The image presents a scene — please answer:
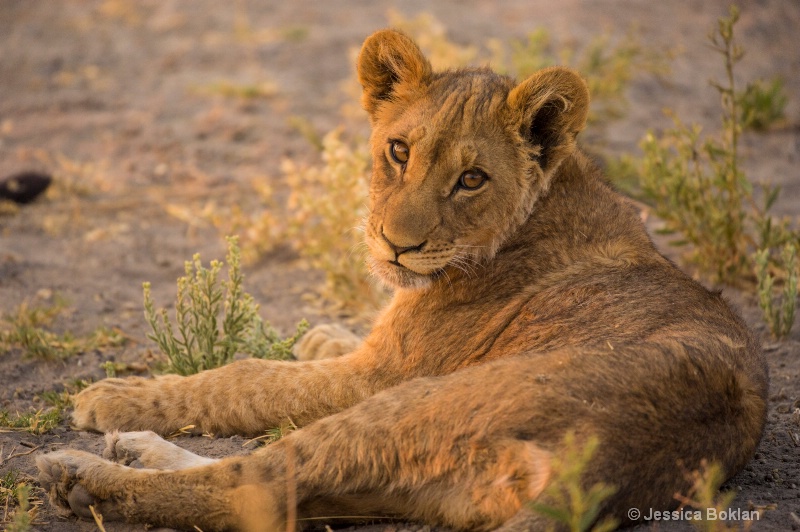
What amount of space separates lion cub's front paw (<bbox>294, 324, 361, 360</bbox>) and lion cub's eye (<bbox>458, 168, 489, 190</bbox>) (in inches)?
50.9

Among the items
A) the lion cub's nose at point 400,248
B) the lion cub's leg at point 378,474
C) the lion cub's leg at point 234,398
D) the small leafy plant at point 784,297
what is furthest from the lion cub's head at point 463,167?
the small leafy plant at point 784,297

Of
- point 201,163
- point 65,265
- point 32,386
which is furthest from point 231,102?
point 32,386

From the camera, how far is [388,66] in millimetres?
4570

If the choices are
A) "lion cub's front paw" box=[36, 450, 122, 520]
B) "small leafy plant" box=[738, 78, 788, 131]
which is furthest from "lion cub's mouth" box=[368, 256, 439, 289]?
"small leafy plant" box=[738, 78, 788, 131]

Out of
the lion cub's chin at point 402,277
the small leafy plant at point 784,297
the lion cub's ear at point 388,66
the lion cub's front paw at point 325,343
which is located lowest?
the small leafy plant at point 784,297

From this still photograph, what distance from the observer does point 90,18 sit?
14039 millimetres

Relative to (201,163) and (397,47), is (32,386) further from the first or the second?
(201,163)

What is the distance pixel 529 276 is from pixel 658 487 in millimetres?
1319

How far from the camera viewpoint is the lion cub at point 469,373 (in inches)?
123

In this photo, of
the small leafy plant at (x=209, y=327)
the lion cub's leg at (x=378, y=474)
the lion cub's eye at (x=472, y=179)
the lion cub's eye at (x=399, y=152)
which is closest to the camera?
the lion cub's leg at (x=378, y=474)

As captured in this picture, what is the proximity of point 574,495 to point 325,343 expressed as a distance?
8.72 feet

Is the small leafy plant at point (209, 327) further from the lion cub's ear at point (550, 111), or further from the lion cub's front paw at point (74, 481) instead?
the lion cub's ear at point (550, 111)

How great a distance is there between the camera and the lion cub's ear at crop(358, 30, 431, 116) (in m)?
4.41

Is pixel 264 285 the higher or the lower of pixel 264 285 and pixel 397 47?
the lower
